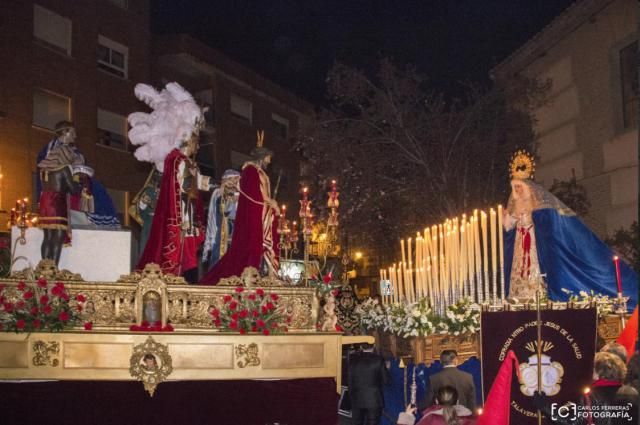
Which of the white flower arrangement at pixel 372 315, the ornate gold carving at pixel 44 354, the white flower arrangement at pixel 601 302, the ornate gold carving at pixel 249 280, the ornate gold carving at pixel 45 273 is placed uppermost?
the ornate gold carving at pixel 45 273

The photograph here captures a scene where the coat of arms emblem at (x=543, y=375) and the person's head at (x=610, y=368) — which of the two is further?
the coat of arms emblem at (x=543, y=375)

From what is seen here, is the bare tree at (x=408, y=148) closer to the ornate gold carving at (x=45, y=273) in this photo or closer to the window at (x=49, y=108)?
the window at (x=49, y=108)

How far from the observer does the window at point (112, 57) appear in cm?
2327

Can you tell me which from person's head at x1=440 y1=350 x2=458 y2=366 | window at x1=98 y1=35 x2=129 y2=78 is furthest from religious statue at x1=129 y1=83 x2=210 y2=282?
window at x1=98 y1=35 x2=129 y2=78

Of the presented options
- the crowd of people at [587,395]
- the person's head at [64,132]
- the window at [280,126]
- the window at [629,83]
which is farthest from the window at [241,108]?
the crowd of people at [587,395]

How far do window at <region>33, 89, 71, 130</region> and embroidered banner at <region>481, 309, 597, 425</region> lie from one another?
54.1 ft

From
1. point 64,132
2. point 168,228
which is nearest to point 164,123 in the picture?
point 64,132

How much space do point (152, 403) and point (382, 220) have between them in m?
13.0

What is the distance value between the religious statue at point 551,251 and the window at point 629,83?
22.3 ft

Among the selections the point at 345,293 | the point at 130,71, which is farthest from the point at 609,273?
the point at 130,71

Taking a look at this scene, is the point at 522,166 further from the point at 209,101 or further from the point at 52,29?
the point at 209,101

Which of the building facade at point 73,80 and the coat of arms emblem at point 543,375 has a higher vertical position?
the building facade at point 73,80

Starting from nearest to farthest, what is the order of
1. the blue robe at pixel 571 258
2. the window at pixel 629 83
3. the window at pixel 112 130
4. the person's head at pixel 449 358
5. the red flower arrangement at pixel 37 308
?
the person's head at pixel 449 358
the red flower arrangement at pixel 37 308
the blue robe at pixel 571 258
the window at pixel 629 83
the window at pixel 112 130

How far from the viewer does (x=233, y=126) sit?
30.3 metres
